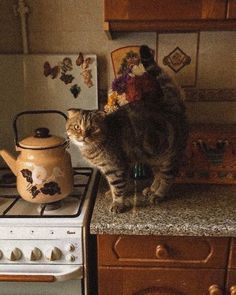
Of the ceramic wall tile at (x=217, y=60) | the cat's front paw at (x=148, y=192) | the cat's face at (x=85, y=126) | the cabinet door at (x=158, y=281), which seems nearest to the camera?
the cat's face at (x=85, y=126)

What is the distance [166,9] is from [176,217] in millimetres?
670

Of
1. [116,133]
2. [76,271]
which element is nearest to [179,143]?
[116,133]

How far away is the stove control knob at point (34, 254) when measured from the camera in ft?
3.59

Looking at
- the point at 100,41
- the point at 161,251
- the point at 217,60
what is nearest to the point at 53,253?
the point at 161,251

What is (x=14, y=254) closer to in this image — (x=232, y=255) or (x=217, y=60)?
(x=232, y=255)

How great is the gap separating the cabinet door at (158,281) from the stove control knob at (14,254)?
11.0 inches

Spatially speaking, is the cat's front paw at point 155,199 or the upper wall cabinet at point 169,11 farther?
the cat's front paw at point 155,199

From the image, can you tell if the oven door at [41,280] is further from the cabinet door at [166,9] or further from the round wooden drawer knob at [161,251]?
the cabinet door at [166,9]

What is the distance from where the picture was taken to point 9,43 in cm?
148

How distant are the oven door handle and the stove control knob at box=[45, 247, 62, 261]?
4 cm

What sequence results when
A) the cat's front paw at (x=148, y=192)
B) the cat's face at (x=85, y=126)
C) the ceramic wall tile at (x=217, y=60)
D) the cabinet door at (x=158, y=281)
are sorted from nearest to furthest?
the cat's face at (x=85, y=126), the cabinet door at (x=158, y=281), the cat's front paw at (x=148, y=192), the ceramic wall tile at (x=217, y=60)

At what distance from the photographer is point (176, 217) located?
1101mm

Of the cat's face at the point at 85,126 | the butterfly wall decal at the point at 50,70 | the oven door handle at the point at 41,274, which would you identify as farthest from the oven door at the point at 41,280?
the butterfly wall decal at the point at 50,70

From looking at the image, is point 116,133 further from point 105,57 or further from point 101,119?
point 105,57
